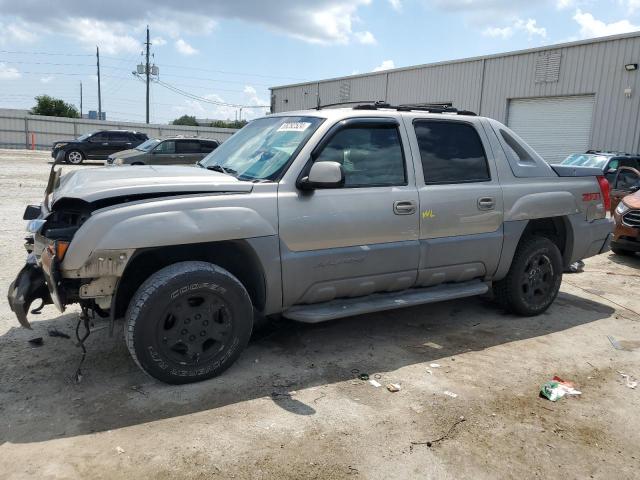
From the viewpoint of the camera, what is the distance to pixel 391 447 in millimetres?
2949

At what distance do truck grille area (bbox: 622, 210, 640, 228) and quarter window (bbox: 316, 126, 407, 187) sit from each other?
5.46m

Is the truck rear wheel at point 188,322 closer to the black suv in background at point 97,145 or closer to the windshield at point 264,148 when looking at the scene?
the windshield at point 264,148

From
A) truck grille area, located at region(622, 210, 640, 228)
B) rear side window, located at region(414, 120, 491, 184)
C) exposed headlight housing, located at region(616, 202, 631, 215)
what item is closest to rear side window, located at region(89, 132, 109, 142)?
exposed headlight housing, located at region(616, 202, 631, 215)

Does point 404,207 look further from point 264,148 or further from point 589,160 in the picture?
point 589,160

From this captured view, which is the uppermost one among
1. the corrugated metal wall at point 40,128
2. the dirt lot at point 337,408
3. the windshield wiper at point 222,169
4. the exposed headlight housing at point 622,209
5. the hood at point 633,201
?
the corrugated metal wall at point 40,128

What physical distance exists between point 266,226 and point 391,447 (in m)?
1.65

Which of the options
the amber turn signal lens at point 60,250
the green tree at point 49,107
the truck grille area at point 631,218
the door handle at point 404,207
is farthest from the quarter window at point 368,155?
the green tree at point 49,107

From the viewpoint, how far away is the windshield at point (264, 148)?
3939 mm

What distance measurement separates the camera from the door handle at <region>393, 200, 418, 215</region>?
417 centimetres

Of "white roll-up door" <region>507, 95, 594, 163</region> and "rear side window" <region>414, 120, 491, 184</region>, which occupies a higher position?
"white roll-up door" <region>507, 95, 594, 163</region>

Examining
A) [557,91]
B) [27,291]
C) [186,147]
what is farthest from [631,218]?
[186,147]

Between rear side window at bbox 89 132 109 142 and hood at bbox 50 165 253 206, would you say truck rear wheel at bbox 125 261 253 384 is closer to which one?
hood at bbox 50 165 253 206

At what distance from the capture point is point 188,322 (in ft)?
11.4

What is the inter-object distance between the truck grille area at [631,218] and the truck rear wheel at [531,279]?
354cm
